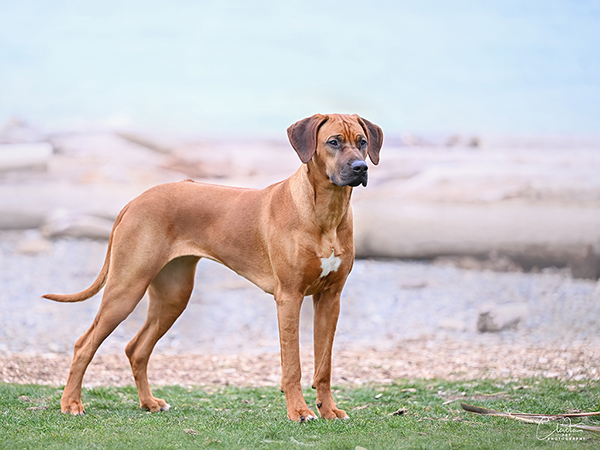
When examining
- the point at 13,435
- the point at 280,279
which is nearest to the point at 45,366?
the point at 13,435

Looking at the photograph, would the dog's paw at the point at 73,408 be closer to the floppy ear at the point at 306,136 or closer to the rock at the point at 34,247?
the floppy ear at the point at 306,136

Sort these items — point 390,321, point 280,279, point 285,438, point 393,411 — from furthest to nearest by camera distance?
point 390,321, point 393,411, point 280,279, point 285,438

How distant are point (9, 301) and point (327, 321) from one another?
24.2ft

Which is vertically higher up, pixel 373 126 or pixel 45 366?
pixel 373 126

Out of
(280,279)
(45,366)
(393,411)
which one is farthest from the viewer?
(45,366)

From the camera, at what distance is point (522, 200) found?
1076 centimetres

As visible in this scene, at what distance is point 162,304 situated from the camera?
5.26 meters

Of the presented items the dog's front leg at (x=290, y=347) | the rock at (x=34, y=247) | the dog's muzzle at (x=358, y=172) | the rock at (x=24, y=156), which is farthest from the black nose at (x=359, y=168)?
the rock at (x=24, y=156)

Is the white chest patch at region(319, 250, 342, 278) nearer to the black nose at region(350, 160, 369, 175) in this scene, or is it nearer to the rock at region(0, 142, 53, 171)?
the black nose at region(350, 160, 369, 175)

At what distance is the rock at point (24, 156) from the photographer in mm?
11539

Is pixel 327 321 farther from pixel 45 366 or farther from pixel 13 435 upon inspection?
pixel 45 366

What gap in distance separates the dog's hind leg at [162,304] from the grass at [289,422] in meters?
0.45

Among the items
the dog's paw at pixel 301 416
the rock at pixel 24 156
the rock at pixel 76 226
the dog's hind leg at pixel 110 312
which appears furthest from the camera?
the rock at pixel 24 156

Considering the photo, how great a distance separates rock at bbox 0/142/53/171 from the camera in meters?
11.5
